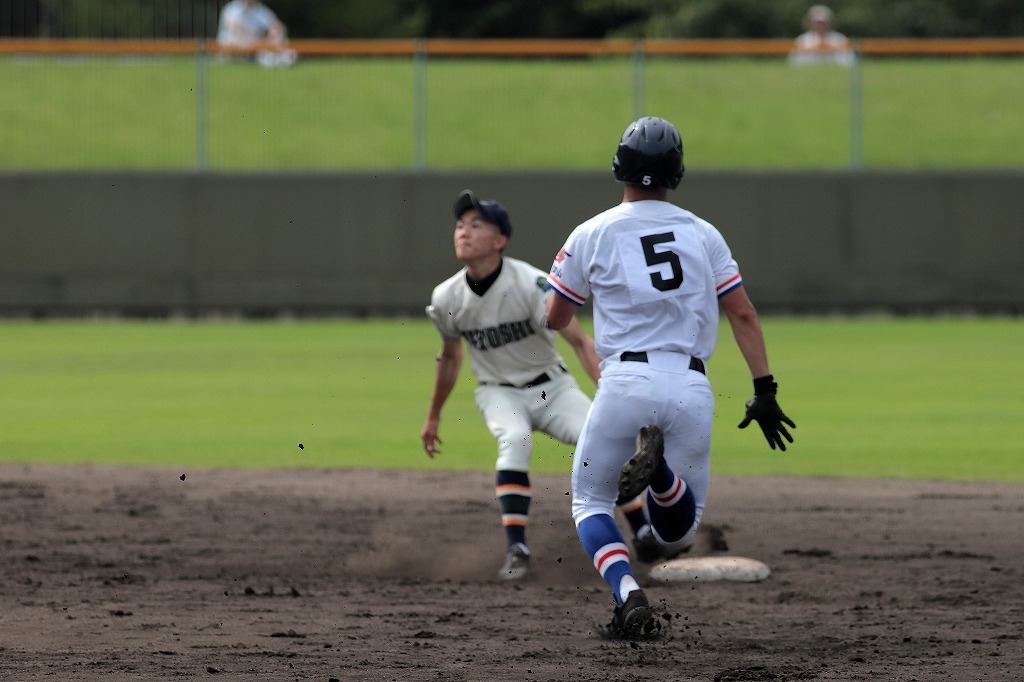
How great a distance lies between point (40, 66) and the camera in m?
26.3

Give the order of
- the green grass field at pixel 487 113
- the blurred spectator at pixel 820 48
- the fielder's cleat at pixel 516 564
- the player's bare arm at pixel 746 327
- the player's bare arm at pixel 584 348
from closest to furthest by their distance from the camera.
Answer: the player's bare arm at pixel 746 327
the player's bare arm at pixel 584 348
the fielder's cleat at pixel 516 564
the blurred spectator at pixel 820 48
the green grass field at pixel 487 113

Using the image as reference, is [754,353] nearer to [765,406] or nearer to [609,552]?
[765,406]

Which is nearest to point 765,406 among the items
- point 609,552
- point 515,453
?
point 609,552

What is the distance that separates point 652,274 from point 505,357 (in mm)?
2219

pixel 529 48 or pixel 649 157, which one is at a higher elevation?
pixel 529 48

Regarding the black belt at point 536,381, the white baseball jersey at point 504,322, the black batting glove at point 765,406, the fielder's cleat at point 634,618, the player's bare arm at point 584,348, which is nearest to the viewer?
the fielder's cleat at point 634,618

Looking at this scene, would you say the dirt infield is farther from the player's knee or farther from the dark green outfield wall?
the dark green outfield wall

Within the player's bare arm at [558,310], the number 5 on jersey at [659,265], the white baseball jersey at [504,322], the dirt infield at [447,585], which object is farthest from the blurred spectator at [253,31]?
the number 5 on jersey at [659,265]

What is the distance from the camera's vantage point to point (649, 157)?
5.93m

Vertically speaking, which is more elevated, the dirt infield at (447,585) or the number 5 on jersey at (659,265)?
the number 5 on jersey at (659,265)

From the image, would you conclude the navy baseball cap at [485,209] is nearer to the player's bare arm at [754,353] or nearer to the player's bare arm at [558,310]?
the player's bare arm at [558,310]

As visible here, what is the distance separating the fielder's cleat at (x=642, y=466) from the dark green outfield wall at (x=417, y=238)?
18.0 m

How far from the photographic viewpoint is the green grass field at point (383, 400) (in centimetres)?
1168

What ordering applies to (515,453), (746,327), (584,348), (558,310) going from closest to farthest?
(746,327) → (558,310) → (584,348) → (515,453)
